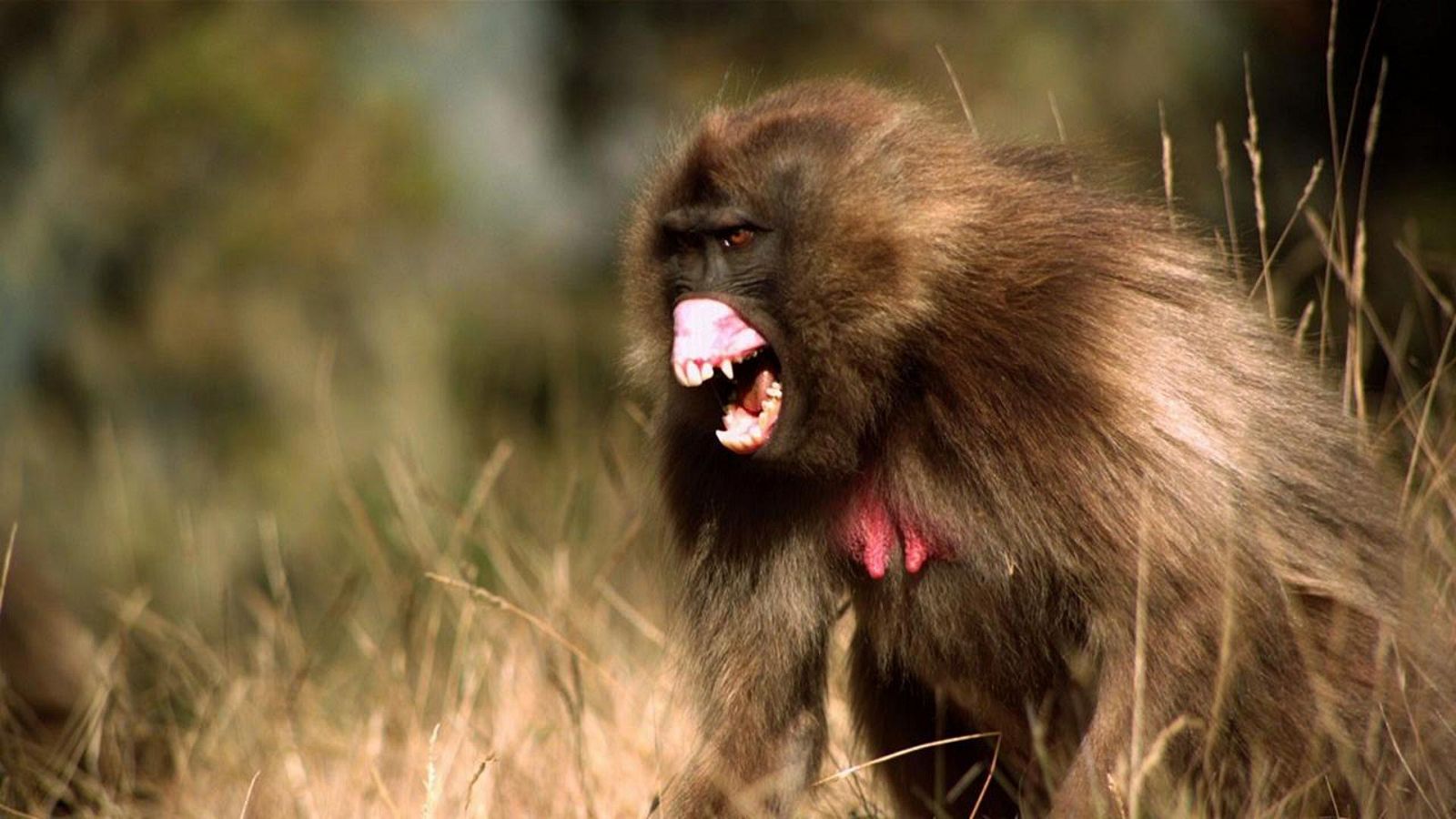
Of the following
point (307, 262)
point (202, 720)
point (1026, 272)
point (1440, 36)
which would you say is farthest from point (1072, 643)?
point (307, 262)

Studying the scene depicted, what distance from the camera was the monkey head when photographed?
13.5 ft

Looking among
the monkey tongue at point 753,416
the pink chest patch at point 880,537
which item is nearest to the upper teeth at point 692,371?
the monkey tongue at point 753,416

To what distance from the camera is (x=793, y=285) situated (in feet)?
13.6

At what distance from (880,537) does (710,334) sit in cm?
56

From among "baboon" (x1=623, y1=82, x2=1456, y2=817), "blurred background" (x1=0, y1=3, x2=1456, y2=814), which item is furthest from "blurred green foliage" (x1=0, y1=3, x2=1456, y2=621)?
"baboon" (x1=623, y1=82, x2=1456, y2=817)

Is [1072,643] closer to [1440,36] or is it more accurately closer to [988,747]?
[988,747]

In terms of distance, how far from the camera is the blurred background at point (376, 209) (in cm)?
831

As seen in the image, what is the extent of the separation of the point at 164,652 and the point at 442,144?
6.71 metres

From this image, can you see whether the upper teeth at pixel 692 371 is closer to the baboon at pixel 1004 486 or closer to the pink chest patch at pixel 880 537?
the baboon at pixel 1004 486

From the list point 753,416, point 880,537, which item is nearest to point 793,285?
point 753,416

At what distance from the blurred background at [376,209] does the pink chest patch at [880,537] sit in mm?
3097

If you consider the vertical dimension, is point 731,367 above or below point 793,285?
below

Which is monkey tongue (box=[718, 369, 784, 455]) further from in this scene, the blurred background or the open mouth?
the blurred background

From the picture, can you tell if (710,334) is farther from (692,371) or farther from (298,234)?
(298,234)
